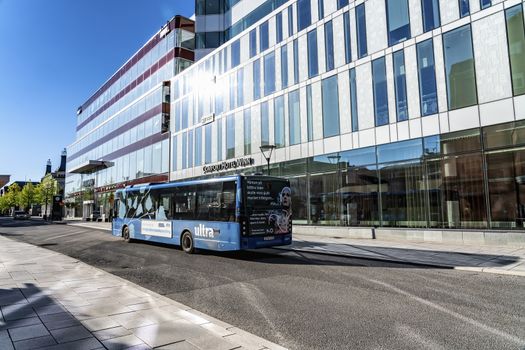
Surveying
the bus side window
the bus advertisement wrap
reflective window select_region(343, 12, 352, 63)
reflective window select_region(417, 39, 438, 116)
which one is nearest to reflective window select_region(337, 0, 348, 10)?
reflective window select_region(343, 12, 352, 63)

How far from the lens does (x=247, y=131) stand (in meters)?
28.5

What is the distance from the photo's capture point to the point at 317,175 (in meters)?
22.8

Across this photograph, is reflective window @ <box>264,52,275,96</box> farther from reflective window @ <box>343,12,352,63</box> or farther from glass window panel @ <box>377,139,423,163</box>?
glass window panel @ <box>377,139,423,163</box>

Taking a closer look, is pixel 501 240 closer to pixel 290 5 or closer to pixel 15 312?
pixel 15 312

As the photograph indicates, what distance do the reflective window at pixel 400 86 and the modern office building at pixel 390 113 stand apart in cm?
5

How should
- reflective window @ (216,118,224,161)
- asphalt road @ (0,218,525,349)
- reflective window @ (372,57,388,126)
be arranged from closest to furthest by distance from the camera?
asphalt road @ (0,218,525,349), reflective window @ (372,57,388,126), reflective window @ (216,118,224,161)

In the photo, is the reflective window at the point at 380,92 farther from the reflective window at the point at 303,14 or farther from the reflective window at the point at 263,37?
the reflective window at the point at 263,37

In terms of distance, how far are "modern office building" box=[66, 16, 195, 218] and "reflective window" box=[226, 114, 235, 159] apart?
1173cm

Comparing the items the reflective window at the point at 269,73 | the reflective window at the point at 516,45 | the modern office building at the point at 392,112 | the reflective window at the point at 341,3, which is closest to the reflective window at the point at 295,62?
the modern office building at the point at 392,112

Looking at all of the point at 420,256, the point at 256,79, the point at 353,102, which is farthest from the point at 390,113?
the point at 256,79

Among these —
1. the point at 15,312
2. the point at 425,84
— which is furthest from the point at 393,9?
the point at 15,312

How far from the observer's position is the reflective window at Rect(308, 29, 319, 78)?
23375 millimetres

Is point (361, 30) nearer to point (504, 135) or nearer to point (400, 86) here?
point (400, 86)

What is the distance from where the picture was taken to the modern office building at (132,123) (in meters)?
41.8
